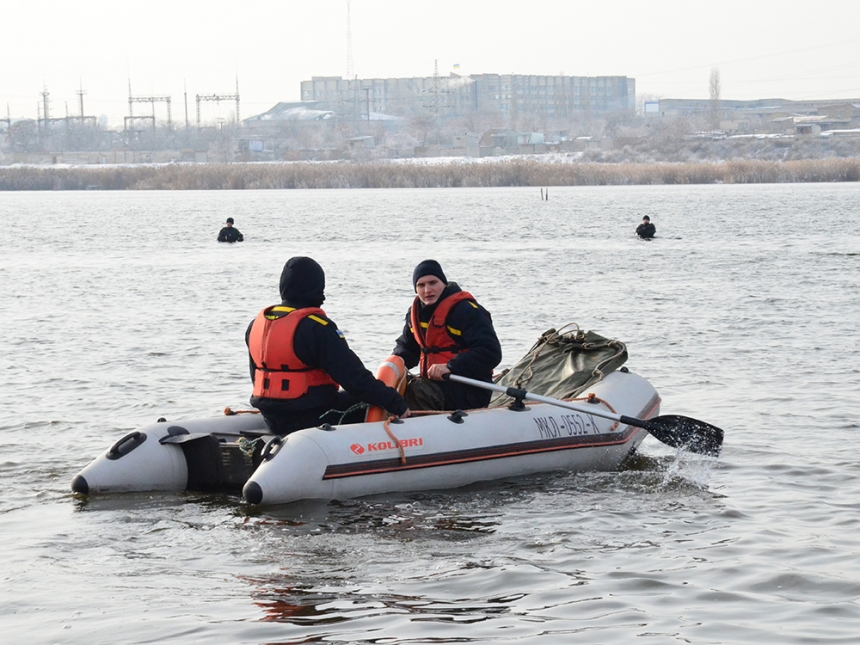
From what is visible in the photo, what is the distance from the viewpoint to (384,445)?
23.9 ft

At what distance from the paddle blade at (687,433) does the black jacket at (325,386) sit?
1896 mm

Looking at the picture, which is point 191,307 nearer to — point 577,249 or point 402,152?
point 577,249

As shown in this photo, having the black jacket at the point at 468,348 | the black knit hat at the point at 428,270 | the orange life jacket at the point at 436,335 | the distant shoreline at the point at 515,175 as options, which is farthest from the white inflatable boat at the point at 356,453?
the distant shoreline at the point at 515,175

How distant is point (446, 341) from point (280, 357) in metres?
1.38

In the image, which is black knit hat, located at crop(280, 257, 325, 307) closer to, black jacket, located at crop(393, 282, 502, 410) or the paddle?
black jacket, located at crop(393, 282, 502, 410)

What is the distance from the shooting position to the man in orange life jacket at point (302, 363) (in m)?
7.04

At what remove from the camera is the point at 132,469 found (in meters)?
7.41

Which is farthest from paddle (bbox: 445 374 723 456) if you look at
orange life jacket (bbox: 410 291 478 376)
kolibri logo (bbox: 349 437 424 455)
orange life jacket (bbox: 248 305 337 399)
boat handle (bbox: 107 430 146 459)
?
boat handle (bbox: 107 430 146 459)

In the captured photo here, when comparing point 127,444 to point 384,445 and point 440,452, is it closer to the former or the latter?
point 384,445

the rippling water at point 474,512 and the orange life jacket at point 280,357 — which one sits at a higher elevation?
the orange life jacket at point 280,357

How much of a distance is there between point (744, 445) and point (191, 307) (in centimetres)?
1125

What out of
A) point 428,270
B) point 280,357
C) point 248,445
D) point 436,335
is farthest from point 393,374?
point 248,445

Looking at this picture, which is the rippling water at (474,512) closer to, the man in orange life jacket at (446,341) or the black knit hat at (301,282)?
the man in orange life jacket at (446,341)

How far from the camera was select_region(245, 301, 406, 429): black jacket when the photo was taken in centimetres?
704
